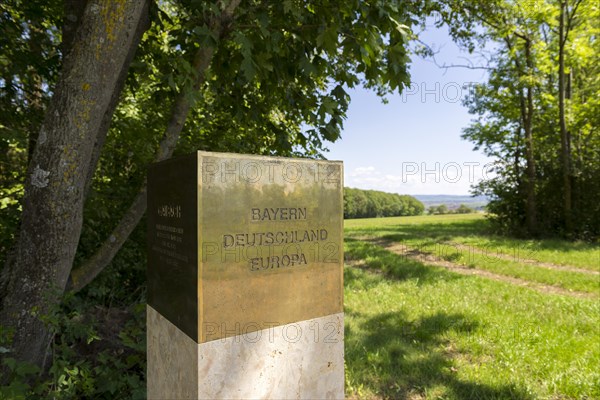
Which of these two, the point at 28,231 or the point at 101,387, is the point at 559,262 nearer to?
the point at 101,387

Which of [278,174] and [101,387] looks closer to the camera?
[278,174]

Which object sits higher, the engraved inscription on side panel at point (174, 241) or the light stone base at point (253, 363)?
the engraved inscription on side panel at point (174, 241)

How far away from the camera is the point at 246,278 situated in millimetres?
2209

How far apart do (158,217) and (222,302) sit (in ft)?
3.04

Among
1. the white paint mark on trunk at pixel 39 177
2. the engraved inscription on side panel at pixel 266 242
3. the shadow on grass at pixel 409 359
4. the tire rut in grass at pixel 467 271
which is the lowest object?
the shadow on grass at pixel 409 359

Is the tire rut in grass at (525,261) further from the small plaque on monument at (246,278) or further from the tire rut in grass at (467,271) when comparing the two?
the small plaque on monument at (246,278)

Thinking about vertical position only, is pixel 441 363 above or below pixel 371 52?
below

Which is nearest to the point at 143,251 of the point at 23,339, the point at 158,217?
the point at 23,339

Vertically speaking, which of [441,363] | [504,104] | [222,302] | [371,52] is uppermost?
[504,104]

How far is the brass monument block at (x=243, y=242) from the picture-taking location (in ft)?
6.82

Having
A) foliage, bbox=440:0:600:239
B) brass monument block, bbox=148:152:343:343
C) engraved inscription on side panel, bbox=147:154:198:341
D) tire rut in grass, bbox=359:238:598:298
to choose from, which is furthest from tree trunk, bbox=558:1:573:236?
engraved inscription on side panel, bbox=147:154:198:341

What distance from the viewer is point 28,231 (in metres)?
2.74

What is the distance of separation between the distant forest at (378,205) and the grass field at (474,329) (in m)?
41.2

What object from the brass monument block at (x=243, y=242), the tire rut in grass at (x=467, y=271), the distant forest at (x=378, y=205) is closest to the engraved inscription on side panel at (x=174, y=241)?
the brass monument block at (x=243, y=242)
